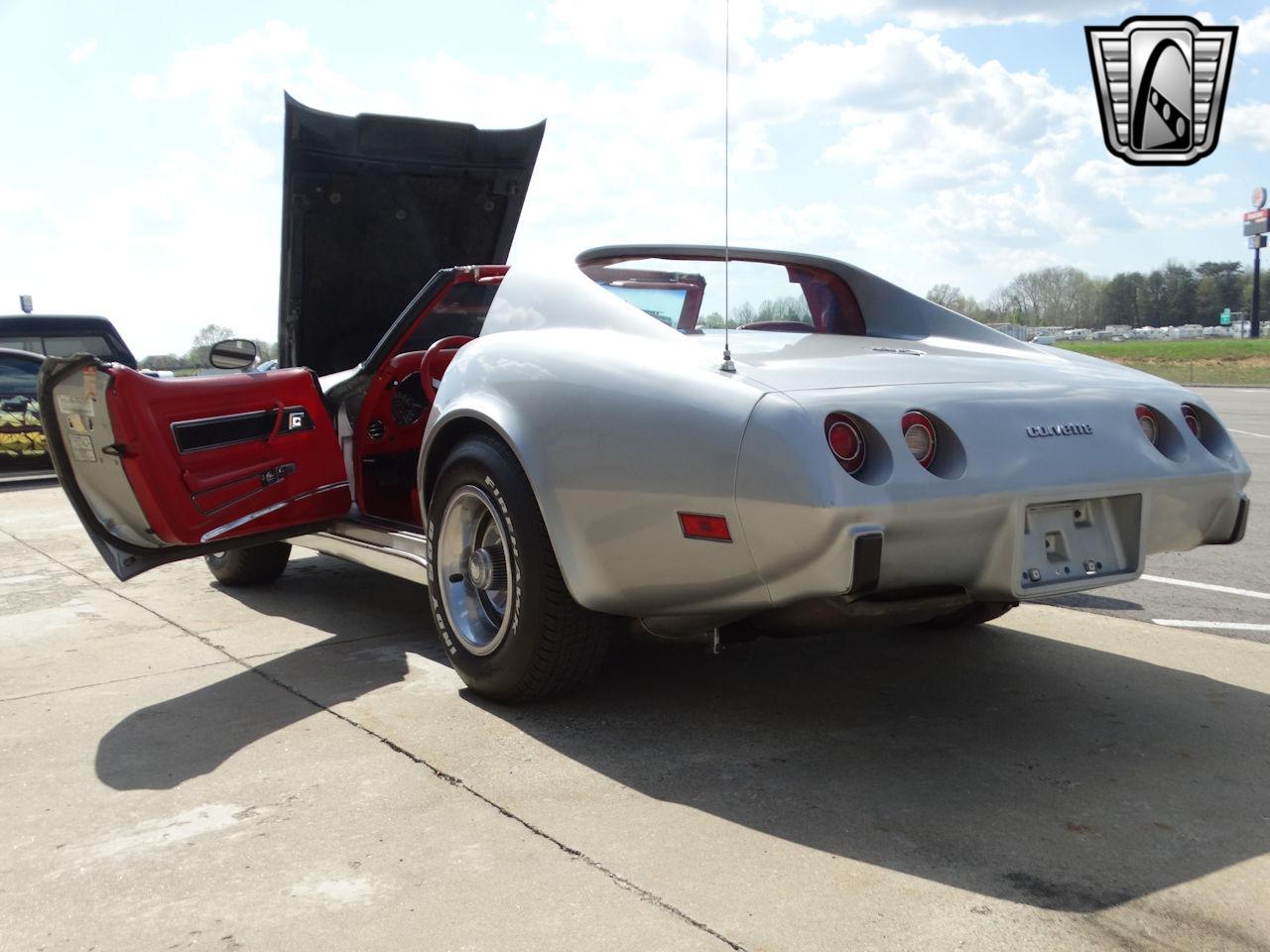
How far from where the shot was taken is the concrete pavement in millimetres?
2350

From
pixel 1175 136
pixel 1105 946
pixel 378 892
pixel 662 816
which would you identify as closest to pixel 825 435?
pixel 662 816

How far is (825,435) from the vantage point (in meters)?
2.85

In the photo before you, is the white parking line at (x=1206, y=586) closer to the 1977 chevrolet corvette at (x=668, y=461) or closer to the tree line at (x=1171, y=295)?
the 1977 chevrolet corvette at (x=668, y=461)

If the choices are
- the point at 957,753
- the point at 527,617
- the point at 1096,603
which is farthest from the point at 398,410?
the point at 1096,603

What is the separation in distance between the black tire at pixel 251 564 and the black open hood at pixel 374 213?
2.94 feet

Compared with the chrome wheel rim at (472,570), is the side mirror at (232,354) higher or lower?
higher

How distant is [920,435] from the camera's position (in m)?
3.05

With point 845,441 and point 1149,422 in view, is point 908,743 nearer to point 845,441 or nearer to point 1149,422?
point 845,441

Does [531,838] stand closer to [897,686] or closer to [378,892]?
[378,892]

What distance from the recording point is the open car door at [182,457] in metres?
4.12

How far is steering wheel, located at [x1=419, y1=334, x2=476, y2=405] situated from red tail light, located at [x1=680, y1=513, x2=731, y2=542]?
2.06 meters

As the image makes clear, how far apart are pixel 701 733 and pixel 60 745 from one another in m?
1.85

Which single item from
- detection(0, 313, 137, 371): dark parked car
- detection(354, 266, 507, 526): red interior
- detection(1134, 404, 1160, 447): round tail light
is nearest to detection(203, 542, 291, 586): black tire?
detection(354, 266, 507, 526): red interior

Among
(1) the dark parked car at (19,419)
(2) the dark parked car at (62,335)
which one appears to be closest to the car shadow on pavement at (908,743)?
(1) the dark parked car at (19,419)
